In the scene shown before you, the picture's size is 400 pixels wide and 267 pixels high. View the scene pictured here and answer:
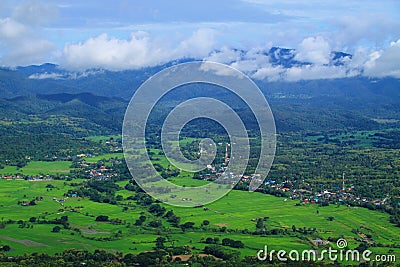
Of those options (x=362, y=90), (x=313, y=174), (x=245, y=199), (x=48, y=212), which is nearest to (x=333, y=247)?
(x=245, y=199)

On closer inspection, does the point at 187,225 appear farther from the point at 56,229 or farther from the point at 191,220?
the point at 56,229

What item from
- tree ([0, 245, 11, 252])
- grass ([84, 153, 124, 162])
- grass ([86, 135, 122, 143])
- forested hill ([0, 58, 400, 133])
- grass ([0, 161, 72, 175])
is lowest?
tree ([0, 245, 11, 252])

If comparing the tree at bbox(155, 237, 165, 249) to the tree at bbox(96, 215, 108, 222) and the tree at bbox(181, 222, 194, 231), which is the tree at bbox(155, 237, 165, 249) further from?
the tree at bbox(96, 215, 108, 222)

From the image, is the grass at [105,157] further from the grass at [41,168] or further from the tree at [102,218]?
the tree at [102,218]

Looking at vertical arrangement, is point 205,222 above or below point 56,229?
above

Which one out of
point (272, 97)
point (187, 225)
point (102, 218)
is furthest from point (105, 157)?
point (272, 97)

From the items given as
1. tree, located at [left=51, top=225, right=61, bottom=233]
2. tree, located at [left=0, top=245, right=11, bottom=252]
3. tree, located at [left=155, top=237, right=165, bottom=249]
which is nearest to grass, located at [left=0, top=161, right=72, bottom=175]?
tree, located at [left=51, top=225, right=61, bottom=233]

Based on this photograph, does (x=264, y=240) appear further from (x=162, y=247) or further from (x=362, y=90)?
(x=362, y=90)

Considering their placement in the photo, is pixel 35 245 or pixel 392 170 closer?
pixel 35 245

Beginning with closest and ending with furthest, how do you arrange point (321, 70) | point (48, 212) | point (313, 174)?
point (48, 212) < point (313, 174) < point (321, 70)

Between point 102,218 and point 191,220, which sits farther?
point 102,218

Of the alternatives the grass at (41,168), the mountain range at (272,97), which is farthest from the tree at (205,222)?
the mountain range at (272,97)
